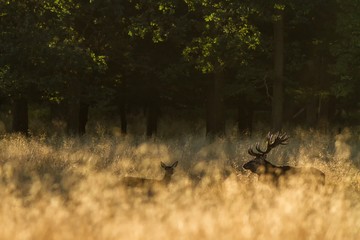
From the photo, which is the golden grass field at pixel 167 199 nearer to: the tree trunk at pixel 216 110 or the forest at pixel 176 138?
the forest at pixel 176 138

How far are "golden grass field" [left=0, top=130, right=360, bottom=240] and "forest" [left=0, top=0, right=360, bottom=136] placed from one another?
3.18 metres

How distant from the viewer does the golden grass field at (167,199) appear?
6082 millimetres

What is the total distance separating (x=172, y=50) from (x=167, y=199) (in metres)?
17.5

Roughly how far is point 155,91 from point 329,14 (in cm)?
885

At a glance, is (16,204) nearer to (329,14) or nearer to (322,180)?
(322,180)

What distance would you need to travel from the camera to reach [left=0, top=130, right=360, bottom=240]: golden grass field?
6082 mm

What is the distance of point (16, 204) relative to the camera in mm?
7254

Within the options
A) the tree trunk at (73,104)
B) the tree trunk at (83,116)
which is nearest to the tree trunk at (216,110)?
the tree trunk at (73,104)

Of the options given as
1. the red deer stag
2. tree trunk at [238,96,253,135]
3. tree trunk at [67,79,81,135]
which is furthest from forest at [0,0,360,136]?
the red deer stag

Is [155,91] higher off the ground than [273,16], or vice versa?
[273,16]

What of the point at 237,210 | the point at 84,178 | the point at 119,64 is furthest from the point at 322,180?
the point at 119,64

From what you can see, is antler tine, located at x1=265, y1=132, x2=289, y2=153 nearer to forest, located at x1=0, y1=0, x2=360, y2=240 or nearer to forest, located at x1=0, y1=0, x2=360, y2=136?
forest, located at x1=0, y1=0, x2=360, y2=240

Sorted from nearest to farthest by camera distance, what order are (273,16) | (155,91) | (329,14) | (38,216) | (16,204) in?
(38,216)
(16,204)
(273,16)
(329,14)
(155,91)

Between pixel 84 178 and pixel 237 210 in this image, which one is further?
pixel 84 178
